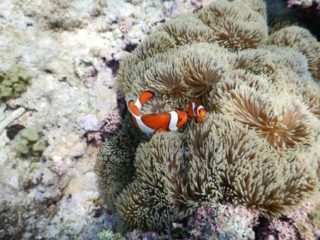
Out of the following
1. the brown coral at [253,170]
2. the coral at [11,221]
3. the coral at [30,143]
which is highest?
the brown coral at [253,170]

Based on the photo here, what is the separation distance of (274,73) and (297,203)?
1062 mm

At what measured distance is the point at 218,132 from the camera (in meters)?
2.22

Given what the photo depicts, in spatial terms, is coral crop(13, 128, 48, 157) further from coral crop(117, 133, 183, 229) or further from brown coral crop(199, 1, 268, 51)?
brown coral crop(199, 1, 268, 51)

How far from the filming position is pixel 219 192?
211 centimetres

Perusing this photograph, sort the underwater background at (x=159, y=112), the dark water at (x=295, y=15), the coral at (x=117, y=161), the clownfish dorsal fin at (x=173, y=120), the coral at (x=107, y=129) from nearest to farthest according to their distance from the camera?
the underwater background at (x=159, y=112) → the clownfish dorsal fin at (x=173, y=120) → the coral at (x=117, y=161) → the coral at (x=107, y=129) → the dark water at (x=295, y=15)

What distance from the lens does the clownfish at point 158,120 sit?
2.51m

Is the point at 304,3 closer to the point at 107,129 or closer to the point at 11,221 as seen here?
Answer: the point at 107,129

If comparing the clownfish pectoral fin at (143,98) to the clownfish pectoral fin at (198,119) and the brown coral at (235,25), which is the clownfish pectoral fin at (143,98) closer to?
the clownfish pectoral fin at (198,119)

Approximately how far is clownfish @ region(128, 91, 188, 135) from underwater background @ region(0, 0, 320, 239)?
0.09 metres

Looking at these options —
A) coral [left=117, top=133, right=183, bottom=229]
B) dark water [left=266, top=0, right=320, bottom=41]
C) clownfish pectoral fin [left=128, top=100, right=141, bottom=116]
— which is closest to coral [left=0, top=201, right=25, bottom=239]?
coral [left=117, top=133, right=183, bottom=229]

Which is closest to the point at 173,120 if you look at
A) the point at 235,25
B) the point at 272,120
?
the point at 272,120

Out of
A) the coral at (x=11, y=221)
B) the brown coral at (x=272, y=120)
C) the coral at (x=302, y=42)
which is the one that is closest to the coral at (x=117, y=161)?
the coral at (x=11, y=221)

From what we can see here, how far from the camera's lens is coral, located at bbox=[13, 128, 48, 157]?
3170 mm

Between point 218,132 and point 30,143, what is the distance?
6.23ft
